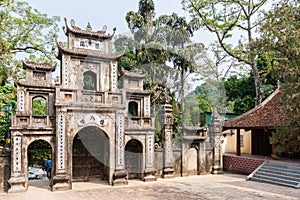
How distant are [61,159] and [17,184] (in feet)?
6.05

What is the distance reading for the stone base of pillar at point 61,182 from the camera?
37.4 feet

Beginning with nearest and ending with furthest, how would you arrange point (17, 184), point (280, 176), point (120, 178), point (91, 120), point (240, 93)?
point (17, 184) < point (91, 120) < point (120, 178) < point (280, 176) < point (240, 93)

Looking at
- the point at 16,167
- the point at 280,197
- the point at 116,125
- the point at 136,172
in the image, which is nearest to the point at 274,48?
the point at 280,197

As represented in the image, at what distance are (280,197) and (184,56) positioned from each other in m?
12.7

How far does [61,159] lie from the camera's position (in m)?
11.7

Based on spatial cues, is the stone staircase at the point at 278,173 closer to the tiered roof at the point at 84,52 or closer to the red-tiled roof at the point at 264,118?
the red-tiled roof at the point at 264,118

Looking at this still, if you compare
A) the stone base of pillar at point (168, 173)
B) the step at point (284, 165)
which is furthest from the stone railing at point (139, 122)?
the step at point (284, 165)

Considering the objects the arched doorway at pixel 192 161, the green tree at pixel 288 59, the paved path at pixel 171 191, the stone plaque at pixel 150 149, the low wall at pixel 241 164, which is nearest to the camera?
the green tree at pixel 288 59

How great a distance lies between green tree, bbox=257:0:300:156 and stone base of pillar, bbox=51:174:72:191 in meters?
8.17

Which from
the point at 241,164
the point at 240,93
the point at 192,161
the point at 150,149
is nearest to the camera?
the point at 150,149

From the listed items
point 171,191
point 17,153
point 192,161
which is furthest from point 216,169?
point 17,153

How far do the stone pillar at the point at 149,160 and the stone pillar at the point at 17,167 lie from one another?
5345 mm

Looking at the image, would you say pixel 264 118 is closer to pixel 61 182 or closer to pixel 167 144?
pixel 167 144

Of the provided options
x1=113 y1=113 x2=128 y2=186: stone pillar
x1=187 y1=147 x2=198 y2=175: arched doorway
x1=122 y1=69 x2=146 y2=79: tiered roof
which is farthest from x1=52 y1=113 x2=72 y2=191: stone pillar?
x1=187 y1=147 x2=198 y2=175: arched doorway
